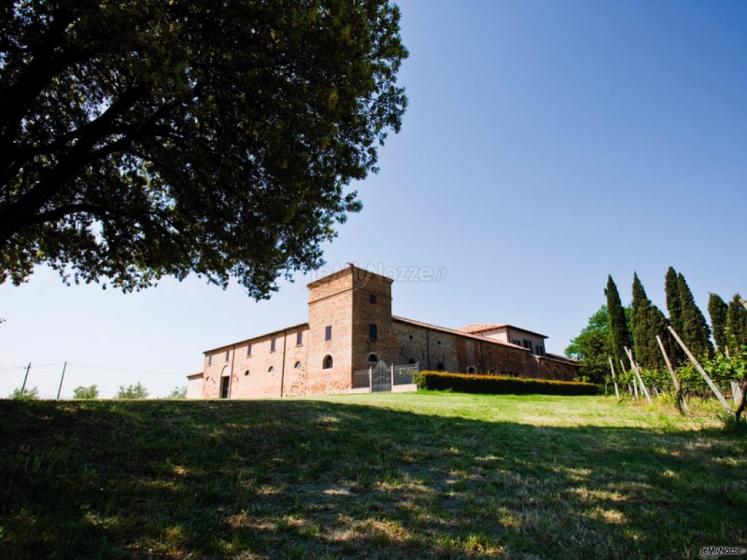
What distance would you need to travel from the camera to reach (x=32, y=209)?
7277 mm

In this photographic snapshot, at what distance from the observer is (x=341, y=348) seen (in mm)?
27219

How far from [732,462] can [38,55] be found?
13.2 metres

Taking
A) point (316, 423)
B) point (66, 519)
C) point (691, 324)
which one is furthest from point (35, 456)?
point (691, 324)

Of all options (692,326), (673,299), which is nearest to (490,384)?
(692,326)

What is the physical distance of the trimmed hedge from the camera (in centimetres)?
2297

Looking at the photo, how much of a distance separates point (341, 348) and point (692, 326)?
86.2 ft

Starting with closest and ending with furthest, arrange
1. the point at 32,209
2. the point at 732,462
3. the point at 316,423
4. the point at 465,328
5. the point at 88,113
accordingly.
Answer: the point at 732,462
the point at 32,209
the point at 316,423
the point at 88,113
the point at 465,328

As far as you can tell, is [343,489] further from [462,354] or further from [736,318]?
[736,318]

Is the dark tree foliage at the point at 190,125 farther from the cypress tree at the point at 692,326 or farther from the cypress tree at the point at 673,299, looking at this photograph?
the cypress tree at the point at 673,299

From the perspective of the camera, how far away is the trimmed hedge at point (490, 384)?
22969 mm

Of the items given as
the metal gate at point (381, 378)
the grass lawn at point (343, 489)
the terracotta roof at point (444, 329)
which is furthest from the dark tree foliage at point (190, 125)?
the terracotta roof at point (444, 329)

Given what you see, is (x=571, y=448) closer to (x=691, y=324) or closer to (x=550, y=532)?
(x=550, y=532)

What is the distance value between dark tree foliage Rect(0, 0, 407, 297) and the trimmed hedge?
14.5 m

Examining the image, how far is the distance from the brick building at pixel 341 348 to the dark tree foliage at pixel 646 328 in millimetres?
11593
